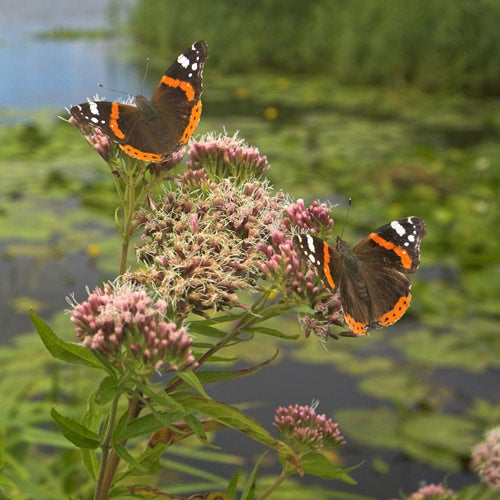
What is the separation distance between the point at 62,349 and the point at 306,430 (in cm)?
49

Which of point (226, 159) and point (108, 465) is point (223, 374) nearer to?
point (108, 465)

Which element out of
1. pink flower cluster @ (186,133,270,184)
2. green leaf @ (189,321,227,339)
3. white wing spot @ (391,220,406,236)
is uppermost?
pink flower cluster @ (186,133,270,184)

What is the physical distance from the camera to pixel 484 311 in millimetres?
4461

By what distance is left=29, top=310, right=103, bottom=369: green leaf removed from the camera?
110cm

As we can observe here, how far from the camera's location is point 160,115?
1.45 meters

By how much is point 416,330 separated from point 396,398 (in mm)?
743

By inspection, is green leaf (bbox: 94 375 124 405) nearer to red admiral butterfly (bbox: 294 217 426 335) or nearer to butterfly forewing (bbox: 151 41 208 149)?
red admiral butterfly (bbox: 294 217 426 335)

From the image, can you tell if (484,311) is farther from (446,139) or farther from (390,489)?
(446,139)

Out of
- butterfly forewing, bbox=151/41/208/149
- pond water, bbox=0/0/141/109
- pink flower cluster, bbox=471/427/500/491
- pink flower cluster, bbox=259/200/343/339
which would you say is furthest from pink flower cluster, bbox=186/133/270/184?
pond water, bbox=0/0/141/109

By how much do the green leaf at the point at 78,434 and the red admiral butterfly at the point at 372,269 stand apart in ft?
1.47

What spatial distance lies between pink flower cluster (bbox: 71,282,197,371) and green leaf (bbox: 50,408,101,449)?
4.6 inches

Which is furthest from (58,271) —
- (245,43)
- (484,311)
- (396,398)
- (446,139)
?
(245,43)

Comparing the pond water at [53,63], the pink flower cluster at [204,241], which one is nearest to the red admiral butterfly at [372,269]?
the pink flower cluster at [204,241]

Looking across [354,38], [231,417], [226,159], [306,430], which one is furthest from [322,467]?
[354,38]
